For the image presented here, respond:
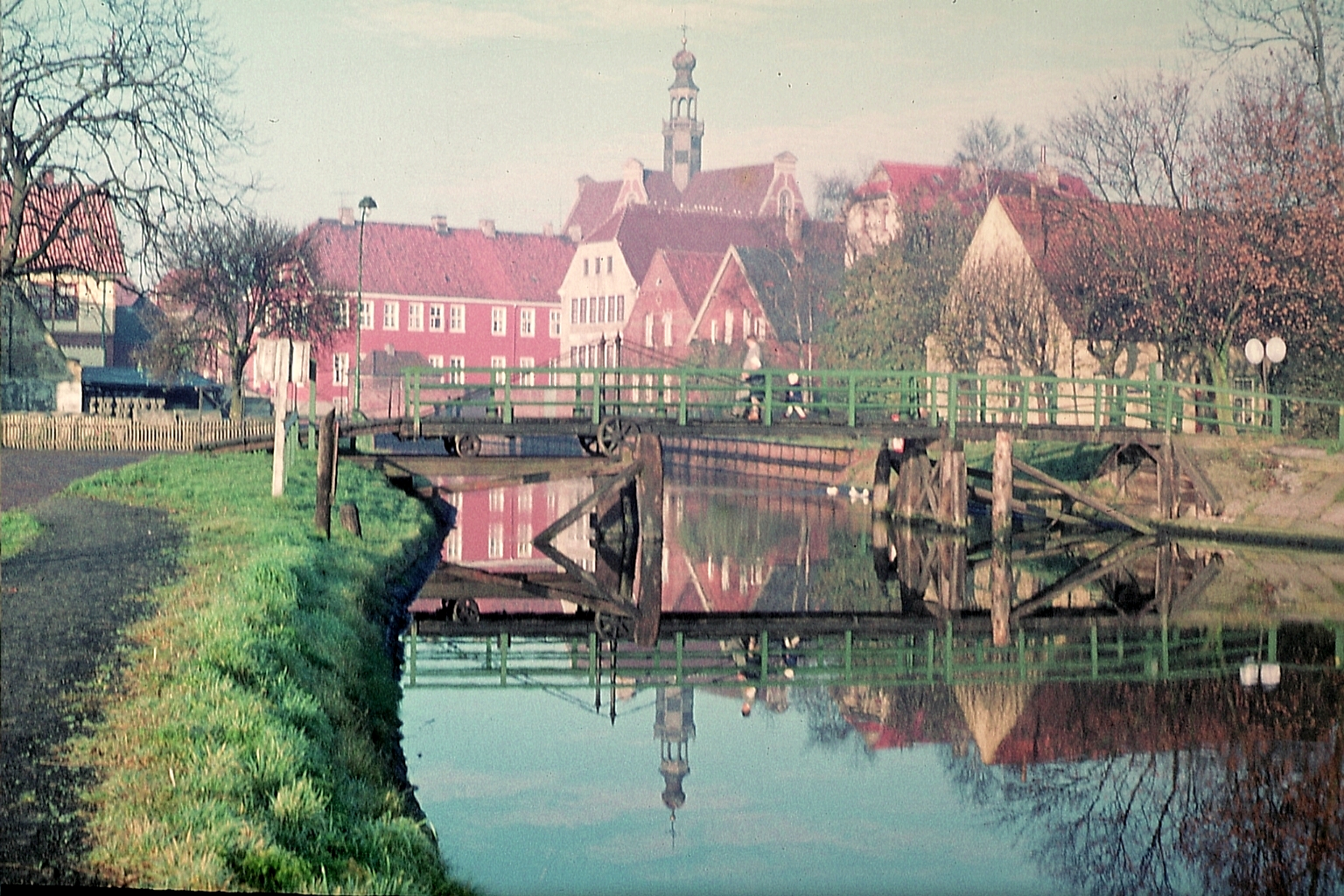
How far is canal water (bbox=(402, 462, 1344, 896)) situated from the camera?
9844mm

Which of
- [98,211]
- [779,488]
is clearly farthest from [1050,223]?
[98,211]

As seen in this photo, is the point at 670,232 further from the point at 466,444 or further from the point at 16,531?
the point at 16,531

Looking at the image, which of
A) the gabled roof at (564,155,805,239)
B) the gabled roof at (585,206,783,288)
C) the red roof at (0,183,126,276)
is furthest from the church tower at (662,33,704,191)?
the red roof at (0,183,126,276)

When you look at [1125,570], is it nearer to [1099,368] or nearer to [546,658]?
[546,658]

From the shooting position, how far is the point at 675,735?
13.9m

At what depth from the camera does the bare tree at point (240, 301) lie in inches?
2119

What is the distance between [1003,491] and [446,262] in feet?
238

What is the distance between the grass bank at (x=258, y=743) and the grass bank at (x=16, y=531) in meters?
1.66

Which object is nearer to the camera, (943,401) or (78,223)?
(78,223)

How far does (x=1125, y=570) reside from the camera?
989 inches

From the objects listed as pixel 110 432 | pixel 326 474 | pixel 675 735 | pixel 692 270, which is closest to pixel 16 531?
pixel 326 474

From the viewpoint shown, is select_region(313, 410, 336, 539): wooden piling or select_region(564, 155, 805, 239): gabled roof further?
select_region(564, 155, 805, 239): gabled roof

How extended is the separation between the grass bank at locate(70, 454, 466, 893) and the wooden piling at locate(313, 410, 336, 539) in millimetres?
3141

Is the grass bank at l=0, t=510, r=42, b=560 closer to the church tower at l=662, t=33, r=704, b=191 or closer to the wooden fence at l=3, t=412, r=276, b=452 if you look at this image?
the wooden fence at l=3, t=412, r=276, b=452
